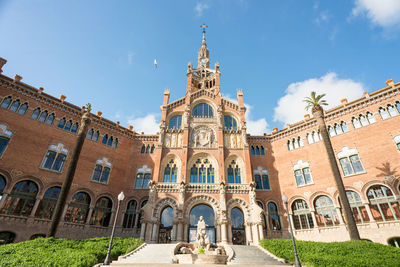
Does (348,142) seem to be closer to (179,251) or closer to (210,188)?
(210,188)

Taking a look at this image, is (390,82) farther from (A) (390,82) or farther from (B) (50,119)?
(B) (50,119)

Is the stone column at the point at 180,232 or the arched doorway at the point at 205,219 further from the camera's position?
the arched doorway at the point at 205,219

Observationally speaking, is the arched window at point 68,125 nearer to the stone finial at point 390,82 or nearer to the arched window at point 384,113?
the arched window at point 384,113

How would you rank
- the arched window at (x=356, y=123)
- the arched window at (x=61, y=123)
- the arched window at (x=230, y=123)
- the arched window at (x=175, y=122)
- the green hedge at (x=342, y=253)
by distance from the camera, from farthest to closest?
the arched window at (x=230, y=123), the arched window at (x=175, y=122), the arched window at (x=61, y=123), the arched window at (x=356, y=123), the green hedge at (x=342, y=253)

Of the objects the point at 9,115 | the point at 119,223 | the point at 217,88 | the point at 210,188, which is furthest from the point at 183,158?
the point at 9,115

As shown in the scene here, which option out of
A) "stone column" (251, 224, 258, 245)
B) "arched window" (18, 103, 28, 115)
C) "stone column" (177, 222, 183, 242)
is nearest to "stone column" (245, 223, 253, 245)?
"stone column" (251, 224, 258, 245)

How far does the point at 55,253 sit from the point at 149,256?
6812 mm

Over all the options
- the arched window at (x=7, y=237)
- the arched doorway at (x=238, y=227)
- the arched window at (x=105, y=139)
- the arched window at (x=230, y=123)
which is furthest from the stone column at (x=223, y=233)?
the arched window at (x=7, y=237)

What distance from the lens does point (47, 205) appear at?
22219mm

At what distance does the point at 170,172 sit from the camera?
28312mm

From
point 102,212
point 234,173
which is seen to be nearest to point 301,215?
point 234,173

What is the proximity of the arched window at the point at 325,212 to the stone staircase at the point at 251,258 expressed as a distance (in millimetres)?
9497

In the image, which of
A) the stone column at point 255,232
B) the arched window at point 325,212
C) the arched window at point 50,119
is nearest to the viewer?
the stone column at point 255,232

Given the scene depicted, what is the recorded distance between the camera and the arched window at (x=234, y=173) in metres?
28.2
